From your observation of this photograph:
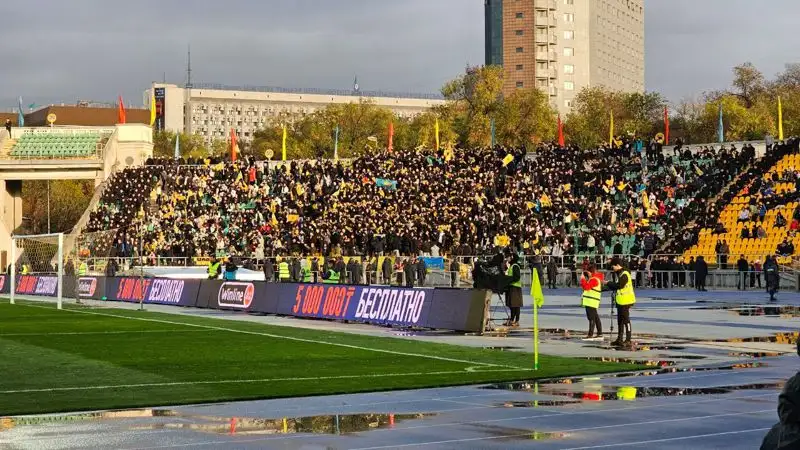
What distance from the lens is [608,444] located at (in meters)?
13.7

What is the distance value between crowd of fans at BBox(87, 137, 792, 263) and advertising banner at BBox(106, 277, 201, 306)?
11.9 m

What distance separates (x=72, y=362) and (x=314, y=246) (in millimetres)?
45039

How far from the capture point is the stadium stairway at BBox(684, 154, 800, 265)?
55.1 meters

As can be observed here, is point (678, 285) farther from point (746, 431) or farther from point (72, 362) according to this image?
point (746, 431)

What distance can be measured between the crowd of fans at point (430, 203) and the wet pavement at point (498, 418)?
3769cm

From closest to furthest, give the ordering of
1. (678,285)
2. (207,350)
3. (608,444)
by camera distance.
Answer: (608,444) < (207,350) < (678,285)

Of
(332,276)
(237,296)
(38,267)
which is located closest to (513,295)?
(237,296)

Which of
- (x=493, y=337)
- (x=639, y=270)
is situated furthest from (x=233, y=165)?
(x=493, y=337)

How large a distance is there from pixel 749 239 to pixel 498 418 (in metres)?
42.9

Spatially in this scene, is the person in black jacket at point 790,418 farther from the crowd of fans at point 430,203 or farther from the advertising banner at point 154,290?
the crowd of fans at point 430,203

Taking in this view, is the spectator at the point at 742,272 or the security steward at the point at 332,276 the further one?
the security steward at the point at 332,276

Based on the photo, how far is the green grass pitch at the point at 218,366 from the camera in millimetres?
19172

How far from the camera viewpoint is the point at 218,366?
23.6 m

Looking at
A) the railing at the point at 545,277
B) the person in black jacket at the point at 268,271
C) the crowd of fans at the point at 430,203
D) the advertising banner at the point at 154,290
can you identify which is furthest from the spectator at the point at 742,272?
the advertising banner at the point at 154,290
